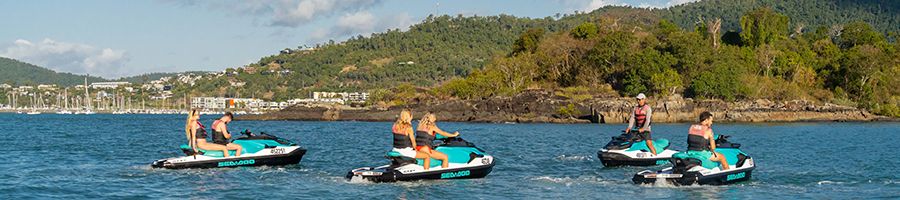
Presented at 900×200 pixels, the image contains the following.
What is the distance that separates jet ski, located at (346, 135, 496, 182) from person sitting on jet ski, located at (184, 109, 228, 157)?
5637 millimetres

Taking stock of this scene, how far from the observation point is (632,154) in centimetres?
2969

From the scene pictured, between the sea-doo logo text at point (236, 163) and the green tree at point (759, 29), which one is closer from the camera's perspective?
the sea-doo logo text at point (236, 163)

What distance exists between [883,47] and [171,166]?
384 ft

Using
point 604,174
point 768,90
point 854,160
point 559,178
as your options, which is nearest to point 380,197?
point 559,178

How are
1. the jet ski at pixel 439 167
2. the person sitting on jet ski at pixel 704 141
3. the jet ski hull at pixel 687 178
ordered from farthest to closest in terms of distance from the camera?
1. the jet ski at pixel 439 167
2. the person sitting on jet ski at pixel 704 141
3. the jet ski hull at pixel 687 178

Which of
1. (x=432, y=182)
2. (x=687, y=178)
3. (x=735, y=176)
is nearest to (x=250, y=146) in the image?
(x=432, y=182)

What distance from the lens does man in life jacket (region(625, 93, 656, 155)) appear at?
28.7 m

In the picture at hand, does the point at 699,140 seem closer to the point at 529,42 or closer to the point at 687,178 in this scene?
the point at 687,178

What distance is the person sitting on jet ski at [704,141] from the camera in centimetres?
2367

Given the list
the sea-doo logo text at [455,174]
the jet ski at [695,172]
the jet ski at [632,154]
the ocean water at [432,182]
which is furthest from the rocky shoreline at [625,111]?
the sea-doo logo text at [455,174]

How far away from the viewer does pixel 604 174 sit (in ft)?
92.5

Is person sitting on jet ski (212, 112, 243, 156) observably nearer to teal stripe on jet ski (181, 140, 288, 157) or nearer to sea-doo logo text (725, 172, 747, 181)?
teal stripe on jet ski (181, 140, 288, 157)

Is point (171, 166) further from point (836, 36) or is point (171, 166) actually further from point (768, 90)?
point (836, 36)

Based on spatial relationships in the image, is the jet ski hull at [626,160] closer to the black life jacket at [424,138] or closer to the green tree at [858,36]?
the black life jacket at [424,138]
